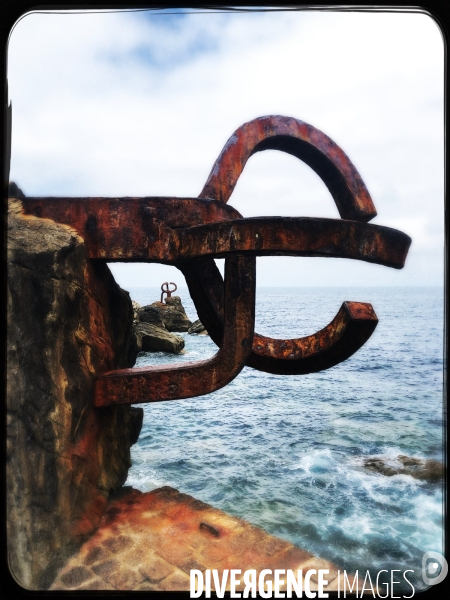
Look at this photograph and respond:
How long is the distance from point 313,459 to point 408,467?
1997mm

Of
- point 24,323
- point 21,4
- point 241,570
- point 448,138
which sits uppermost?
point 21,4

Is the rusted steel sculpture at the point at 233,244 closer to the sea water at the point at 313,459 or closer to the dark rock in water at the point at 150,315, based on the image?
the sea water at the point at 313,459

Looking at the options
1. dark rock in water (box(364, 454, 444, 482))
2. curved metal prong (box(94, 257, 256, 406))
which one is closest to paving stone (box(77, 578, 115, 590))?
curved metal prong (box(94, 257, 256, 406))

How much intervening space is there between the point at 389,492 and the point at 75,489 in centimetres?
669

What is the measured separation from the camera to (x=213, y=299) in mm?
3514

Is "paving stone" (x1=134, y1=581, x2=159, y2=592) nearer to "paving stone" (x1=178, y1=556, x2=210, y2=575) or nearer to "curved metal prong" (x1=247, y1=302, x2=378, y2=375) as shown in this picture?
"paving stone" (x1=178, y1=556, x2=210, y2=575)

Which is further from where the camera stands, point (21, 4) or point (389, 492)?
point (389, 492)

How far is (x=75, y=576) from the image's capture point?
108 inches

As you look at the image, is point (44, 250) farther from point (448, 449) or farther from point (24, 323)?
point (448, 449)

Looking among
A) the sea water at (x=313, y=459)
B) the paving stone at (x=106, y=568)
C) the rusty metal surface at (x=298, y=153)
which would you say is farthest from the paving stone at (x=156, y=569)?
the rusty metal surface at (x=298, y=153)

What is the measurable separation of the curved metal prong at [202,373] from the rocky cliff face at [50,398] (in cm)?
21

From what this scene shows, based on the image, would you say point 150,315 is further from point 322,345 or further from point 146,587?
point 146,587

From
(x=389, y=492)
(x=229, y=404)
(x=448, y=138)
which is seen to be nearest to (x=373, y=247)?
Result: (x=448, y=138)

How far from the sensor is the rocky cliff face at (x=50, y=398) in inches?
103
